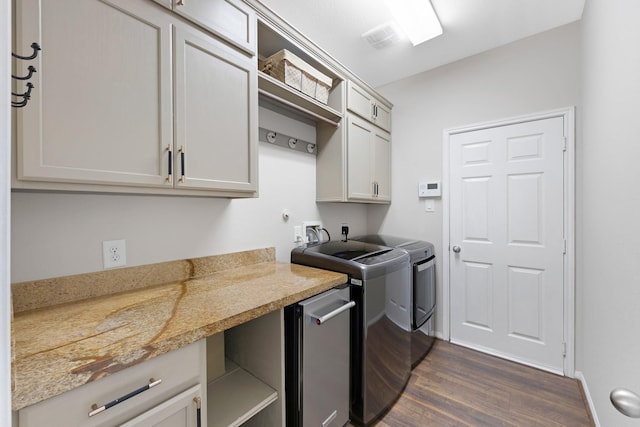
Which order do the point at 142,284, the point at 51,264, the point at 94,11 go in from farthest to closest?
1. the point at 142,284
2. the point at 51,264
3. the point at 94,11

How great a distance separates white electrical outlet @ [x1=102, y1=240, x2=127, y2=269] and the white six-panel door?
252cm

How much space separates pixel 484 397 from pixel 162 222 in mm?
2304

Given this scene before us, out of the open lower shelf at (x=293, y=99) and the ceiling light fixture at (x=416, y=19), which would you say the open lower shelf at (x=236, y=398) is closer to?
the open lower shelf at (x=293, y=99)

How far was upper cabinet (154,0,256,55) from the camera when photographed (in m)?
1.22

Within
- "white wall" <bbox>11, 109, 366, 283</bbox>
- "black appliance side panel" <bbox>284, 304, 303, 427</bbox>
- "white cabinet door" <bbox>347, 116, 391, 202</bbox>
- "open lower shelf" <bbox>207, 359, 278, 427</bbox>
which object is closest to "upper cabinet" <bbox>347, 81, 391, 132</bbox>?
"white cabinet door" <bbox>347, 116, 391, 202</bbox>

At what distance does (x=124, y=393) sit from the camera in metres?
0.76

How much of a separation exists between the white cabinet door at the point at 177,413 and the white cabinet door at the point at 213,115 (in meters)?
0.81

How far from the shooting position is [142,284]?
1.34 metres

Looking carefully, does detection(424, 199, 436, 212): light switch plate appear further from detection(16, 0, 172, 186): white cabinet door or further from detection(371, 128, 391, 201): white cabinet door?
detection(16, 0, 172, 186): white cabinet door

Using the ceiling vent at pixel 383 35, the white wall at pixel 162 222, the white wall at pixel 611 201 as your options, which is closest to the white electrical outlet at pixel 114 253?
the white wall at pixel 162 222

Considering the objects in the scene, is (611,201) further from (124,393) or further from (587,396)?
(124,393)

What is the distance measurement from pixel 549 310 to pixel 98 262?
2981 mm

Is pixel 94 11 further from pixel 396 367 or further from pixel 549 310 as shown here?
pixel 549 310

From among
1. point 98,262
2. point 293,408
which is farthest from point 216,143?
point 293,408
